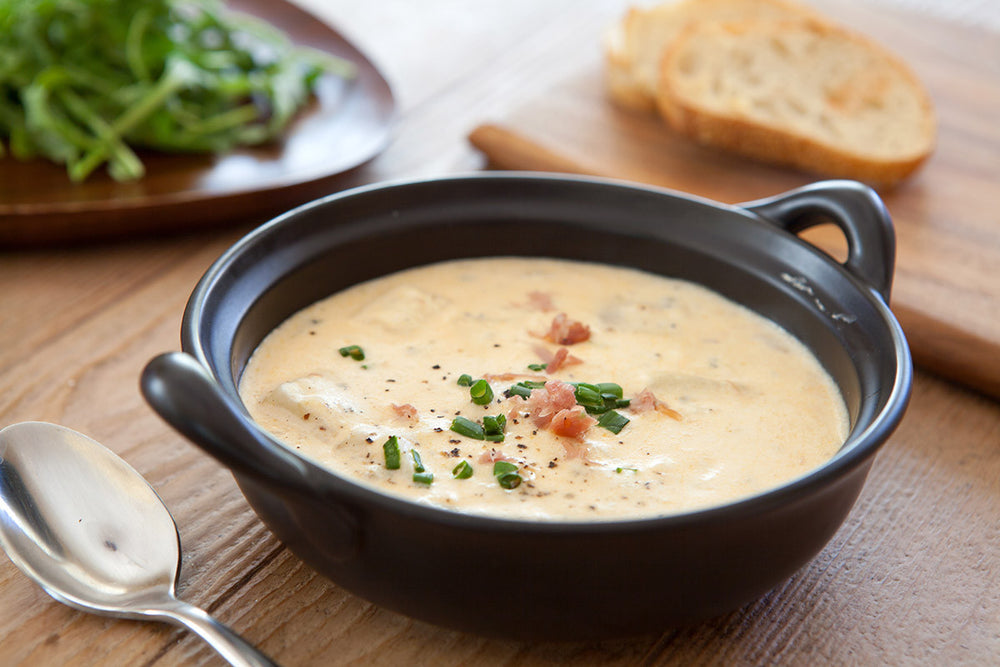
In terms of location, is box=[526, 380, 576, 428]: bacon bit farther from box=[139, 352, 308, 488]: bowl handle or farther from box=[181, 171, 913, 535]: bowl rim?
box=[139, 352, 308, 488]: bowl handle

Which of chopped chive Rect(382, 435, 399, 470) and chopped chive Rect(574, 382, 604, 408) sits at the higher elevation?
chopped chive Rect(382, 435, 399, 470)

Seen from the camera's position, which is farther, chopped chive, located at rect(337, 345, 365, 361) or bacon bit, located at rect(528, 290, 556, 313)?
bacon bit, located at rect(528, 290, 556, 313)

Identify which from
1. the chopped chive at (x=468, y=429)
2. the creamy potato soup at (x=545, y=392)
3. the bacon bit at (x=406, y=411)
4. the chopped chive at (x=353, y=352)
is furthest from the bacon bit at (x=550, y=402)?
the chopped chive at (x=353, y=352)

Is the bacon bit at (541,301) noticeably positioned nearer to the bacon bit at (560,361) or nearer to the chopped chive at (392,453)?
the bacon bit at (560,361)

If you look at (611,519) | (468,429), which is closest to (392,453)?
(468,429)

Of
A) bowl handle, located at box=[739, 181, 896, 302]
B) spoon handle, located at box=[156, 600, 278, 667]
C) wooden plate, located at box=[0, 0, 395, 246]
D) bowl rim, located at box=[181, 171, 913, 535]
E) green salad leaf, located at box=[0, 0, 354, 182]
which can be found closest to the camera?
bowl rim, located at box=[181, 171, 913, 535]

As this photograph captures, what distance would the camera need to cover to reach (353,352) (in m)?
2.11

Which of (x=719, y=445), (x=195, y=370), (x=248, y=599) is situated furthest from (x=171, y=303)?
(x=719, y=445)

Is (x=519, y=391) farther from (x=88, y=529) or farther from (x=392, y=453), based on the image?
(x=88, y=529)

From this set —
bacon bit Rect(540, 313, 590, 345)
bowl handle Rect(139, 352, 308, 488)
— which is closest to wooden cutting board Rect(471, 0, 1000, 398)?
bacon bit Rect(540, 313, 590, 345)

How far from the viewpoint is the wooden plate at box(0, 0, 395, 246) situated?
2838mm

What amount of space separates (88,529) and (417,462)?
58cm

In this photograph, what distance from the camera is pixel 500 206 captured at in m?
2.40

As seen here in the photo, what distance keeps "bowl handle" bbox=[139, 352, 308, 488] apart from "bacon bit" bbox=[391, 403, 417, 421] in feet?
1.58
